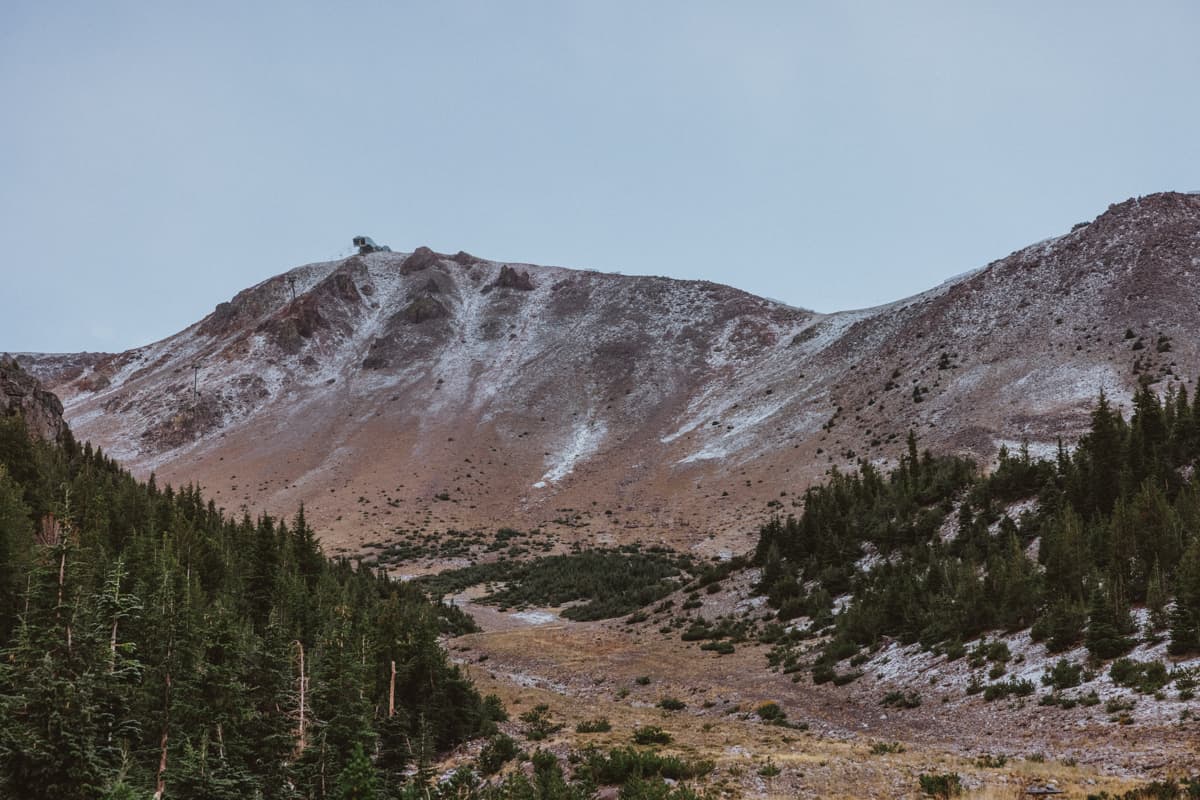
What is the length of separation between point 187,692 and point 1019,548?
965 inches

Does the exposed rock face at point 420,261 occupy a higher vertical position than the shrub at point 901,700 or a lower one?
higher

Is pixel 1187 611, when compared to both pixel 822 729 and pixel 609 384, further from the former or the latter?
pixel 609 384

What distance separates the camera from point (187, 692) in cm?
1158

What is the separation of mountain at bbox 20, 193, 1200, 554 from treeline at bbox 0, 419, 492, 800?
134 feet

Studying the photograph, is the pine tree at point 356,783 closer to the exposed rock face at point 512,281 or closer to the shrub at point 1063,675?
the shrub at point 1063,675

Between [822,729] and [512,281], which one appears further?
[512,281]

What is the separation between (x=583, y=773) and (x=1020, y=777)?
8341 millimetres

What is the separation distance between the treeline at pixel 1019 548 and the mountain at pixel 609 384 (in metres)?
18.7

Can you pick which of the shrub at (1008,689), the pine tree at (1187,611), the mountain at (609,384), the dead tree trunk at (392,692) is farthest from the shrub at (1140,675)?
the mountain at (609,384)

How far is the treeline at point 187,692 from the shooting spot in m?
8.85

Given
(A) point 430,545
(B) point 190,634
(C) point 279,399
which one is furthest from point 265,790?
(C) point 279,399

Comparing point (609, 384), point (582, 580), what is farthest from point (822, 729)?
point (609, 384)

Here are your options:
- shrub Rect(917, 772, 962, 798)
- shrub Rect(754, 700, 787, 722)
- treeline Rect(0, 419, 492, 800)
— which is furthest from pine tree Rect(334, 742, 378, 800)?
shrub Rect(754, 700, 787, 722)

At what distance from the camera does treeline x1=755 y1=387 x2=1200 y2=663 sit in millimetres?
18281
